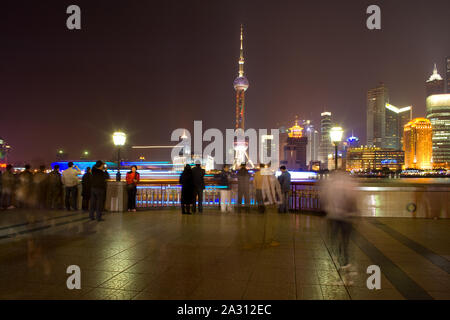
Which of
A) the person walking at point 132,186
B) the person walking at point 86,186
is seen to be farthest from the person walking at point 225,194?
the person walking at point 86,186

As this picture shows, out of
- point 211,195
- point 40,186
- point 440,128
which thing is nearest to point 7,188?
point 40,186

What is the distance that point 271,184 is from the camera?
844cm

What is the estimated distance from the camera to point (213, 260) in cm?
633

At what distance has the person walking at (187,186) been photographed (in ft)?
39.1

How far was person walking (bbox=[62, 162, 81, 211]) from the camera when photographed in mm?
12812

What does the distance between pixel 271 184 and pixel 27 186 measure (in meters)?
10.9

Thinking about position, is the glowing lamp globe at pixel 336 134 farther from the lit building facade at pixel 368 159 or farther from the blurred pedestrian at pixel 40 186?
the lit building facade at pixel 368 159

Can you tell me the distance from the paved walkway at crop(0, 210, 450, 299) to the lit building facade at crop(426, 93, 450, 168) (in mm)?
199918

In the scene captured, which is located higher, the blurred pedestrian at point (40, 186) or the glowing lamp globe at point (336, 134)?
the glowing lamp globe at point (336, 134)

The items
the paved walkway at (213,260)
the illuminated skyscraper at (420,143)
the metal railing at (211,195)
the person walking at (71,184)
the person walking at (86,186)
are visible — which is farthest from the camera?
the illuminated skyscraper at (420,143)

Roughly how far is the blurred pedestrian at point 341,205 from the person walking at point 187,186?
686cm

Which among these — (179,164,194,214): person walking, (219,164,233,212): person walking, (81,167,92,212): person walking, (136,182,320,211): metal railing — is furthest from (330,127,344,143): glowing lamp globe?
(81,167,92,212): person walking

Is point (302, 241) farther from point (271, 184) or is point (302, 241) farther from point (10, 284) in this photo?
point (10, 284)
